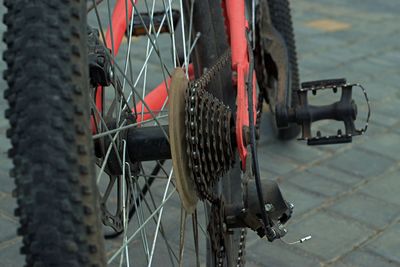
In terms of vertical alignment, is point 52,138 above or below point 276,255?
above

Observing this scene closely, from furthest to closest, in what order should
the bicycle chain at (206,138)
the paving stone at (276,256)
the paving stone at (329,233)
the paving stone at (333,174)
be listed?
the paving stone at (333,174)
the paving stone at (329,233)
the paving stone at (276,256)
the bicycle chain at (206,138)

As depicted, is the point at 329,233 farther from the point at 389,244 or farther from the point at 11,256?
the point at 11,256

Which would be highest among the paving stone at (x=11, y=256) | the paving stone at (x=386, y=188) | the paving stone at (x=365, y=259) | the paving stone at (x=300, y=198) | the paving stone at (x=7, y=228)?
the paving stone at (x=7, y=228)

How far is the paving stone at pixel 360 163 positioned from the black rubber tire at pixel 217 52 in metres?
1.32

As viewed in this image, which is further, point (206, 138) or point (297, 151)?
point (297, 151)

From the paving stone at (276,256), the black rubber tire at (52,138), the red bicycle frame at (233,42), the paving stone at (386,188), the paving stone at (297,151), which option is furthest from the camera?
the paving stone at (297,151)

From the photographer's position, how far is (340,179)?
12.7 feet

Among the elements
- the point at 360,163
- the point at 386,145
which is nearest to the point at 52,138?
the point at 360,163

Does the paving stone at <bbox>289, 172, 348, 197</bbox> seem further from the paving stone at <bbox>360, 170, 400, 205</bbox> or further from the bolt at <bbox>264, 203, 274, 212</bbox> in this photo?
the bolt at <bbox>264, 203, 274, 212</bbox>

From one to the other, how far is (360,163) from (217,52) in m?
1.46

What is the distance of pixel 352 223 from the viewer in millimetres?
3496

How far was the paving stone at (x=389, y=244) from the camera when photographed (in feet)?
10.6

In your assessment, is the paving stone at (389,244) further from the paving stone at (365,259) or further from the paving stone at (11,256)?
the paving stone at (11,256)

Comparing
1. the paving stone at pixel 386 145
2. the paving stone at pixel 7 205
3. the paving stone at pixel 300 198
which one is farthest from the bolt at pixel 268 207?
the paving stone at pixel 386 145
